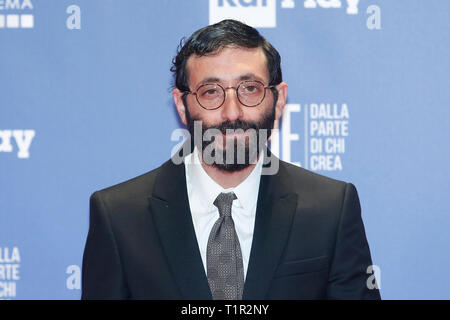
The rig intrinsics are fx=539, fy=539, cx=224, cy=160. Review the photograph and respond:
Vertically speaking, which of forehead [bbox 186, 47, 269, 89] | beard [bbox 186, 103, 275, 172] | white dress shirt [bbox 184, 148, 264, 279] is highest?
forehead [bbox 186, 47, 269, 89]

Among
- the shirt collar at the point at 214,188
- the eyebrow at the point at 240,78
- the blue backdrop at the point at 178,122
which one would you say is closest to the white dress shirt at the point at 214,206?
the shirt collar at the point at 214,188

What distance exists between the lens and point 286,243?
2529 millimetres

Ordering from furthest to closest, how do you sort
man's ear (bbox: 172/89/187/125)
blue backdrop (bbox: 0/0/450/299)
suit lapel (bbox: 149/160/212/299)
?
blue backdrop (bbox: 0/0/450/299) → man's ear (bbox: 172/89/187/125) → suit lapel (bbox: 149/160/212/299)

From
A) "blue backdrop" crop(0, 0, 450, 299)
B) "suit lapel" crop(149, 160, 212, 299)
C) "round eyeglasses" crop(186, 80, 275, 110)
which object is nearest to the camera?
"suit lapel" crop(149, 160, 212, 299)

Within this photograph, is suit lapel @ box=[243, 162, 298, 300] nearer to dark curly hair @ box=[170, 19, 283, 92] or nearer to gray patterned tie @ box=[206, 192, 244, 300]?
gray patterned tie @ box=[206, 192, 244, 300]

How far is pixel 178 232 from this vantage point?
98.8 inches

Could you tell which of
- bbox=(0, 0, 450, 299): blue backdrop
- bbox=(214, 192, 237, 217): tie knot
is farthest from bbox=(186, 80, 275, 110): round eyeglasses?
bbox=(0, 0, 450, 299): blue backdrop

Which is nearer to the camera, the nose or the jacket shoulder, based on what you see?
the nose

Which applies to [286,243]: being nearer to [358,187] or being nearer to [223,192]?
[223,192]

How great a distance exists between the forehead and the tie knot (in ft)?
1.76

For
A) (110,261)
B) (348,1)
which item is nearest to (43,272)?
(110,261)

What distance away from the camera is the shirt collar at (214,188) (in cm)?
259

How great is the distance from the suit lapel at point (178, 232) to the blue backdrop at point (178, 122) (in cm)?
67

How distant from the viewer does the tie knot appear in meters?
2.55
